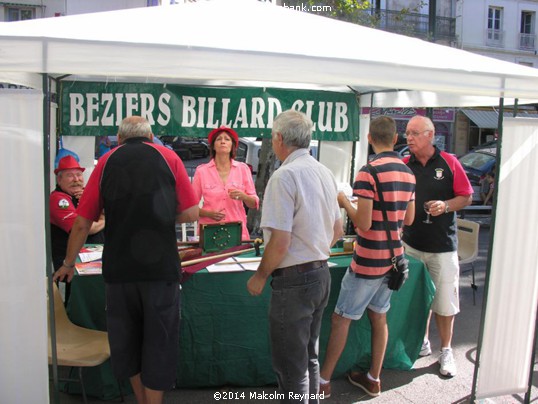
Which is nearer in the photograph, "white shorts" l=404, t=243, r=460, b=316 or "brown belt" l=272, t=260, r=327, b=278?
"brown belt" l=272, t=260, r=327, b=278

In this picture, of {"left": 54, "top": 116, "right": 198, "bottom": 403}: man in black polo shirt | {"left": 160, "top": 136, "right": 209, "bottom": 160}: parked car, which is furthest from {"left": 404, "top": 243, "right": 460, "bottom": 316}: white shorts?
{"left": 160, "top": 136, "right": 209, "bottom": 160}: parked car

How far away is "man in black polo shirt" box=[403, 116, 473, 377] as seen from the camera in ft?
11.7

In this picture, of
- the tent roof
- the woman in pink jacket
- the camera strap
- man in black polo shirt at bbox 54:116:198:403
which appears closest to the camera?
the tent roof

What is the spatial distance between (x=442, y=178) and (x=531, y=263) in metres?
0.85

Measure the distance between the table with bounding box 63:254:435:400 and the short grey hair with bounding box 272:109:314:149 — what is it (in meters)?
1.05

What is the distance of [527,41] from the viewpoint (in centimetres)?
2905

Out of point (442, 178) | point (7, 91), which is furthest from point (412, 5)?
point (7, 91)

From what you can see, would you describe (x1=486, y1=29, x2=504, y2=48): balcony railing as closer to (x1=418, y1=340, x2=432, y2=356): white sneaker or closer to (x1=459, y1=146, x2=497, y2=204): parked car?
(x1=459, y1=146, x2=497, y2=204): parked car

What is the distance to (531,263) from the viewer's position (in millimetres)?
2988

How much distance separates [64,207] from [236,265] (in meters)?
1.16

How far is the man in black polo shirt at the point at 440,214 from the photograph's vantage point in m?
3.56

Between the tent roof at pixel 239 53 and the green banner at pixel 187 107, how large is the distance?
1750 mm

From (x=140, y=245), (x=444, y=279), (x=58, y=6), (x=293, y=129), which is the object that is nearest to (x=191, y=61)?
(x=293, y=129)

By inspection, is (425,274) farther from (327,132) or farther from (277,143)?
(327,132)
